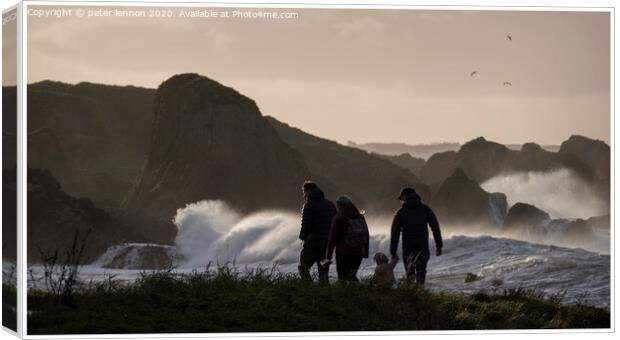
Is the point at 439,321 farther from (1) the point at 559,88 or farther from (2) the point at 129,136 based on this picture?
(2) the point at 129,136

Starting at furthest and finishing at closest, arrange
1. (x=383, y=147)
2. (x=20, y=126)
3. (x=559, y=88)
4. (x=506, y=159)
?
(x=506, y=159), (x=383, y=147), (x=559, y=88), (x=20, y=126)

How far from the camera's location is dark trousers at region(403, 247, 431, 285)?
20109mm

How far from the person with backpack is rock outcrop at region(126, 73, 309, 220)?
25.5 m

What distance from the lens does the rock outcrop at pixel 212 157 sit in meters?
50.7

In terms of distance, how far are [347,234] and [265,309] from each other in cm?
186

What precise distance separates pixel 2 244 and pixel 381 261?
222 inches

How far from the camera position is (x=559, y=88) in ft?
72.3

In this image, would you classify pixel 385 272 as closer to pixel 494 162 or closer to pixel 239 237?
pixel 494 162


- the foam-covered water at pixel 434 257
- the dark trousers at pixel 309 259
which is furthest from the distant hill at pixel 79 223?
the dark trousers at pixel 309 259

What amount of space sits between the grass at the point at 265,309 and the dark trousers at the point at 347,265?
0.33 meters

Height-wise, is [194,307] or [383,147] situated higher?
[383,147]

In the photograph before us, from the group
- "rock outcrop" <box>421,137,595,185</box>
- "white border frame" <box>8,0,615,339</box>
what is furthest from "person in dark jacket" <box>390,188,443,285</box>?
"rock outcrop" <box>421,137,595,185</box>

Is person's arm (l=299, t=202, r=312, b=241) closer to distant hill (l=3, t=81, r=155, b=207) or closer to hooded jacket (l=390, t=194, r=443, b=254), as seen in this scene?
hooded jacket (l=390, t=194, r=443, b=254)
